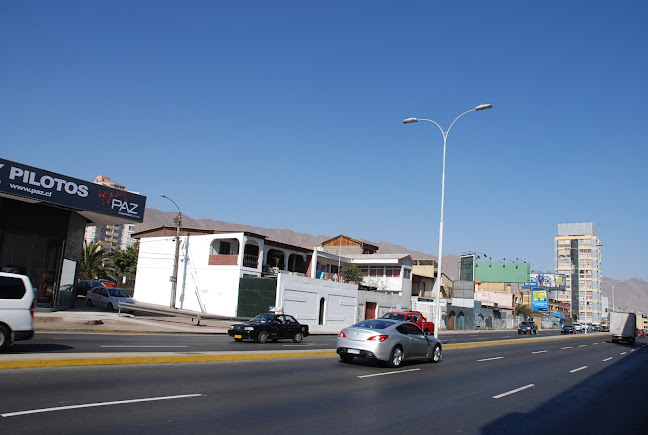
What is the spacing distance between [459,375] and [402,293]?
43.7 m

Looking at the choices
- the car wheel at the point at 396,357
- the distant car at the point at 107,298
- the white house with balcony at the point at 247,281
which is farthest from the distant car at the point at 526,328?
the car wheel at the point at 396,357

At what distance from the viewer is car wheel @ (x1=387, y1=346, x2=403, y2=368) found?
15.5 m

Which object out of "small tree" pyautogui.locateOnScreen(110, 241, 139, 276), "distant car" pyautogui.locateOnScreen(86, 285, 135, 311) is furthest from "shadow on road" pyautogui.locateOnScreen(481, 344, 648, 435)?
"small tree" pyautogui.locateOnScreen(110, 241, 139, 276)

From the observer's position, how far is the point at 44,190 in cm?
2589

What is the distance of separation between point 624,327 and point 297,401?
45.8 m

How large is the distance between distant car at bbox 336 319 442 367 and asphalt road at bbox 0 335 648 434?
0.52m

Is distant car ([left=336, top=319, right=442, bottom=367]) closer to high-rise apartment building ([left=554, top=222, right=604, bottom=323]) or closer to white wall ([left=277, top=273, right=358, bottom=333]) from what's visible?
white wall ([left=277, top=273, right=358, bottom=333])

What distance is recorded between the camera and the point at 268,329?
23516mm

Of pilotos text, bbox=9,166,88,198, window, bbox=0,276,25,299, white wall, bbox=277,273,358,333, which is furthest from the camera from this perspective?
white wall, bbox=277,273,358,333

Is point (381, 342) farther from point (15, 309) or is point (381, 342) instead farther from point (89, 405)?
point (15, 309)

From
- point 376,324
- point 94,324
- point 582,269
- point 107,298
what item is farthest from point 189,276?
point 582,269

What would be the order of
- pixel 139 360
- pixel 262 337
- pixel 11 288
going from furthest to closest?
1. pixel 262 337
2. pixel 11 288
3. pixel 139 360

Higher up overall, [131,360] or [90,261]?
[90,261]

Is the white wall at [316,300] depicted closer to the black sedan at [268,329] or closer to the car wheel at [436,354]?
the black sedan at [268,329]
